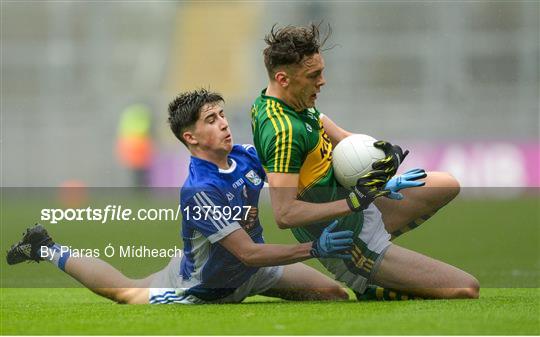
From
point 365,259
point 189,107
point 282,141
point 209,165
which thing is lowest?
point 365,259

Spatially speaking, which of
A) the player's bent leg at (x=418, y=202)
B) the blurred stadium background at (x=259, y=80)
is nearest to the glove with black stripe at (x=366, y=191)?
the player's bent leg at (x=418, y=202)

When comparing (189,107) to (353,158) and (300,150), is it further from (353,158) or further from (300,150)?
(353,158)

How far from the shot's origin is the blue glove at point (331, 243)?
5840mm

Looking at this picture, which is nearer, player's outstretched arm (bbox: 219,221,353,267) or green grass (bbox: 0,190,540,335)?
green grass (bbox: 0,190,540,335)

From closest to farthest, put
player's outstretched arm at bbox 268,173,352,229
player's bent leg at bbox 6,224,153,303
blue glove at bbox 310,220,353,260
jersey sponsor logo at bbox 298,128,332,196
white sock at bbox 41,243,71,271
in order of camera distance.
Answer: player's outstretched arm at bbox 268,173,352,229, blue glove at bbox 310,220,353,260, jersey sponsor logo at bbox 298,128,332,196, player's bent leg at bbox 6,224,153,303, white sock at bbox 41,243,71,271

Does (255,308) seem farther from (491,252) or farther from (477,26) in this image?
(477,26)

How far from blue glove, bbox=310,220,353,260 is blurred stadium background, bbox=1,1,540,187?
13.2 meters

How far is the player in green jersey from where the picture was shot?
5777mm

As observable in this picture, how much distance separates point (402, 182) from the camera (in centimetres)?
592

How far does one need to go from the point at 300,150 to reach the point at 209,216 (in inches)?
24.0

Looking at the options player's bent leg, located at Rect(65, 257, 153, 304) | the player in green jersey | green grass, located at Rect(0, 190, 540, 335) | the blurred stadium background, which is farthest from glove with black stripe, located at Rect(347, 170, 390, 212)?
the blurred stadium background

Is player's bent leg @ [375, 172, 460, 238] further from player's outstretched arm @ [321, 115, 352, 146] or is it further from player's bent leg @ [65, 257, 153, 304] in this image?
player's bent leg @ [65, 257, 153, 304]

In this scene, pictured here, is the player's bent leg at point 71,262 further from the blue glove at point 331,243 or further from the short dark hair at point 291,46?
the short dark hair at point 291,46

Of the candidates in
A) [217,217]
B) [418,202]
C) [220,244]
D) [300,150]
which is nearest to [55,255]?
[220,244]
